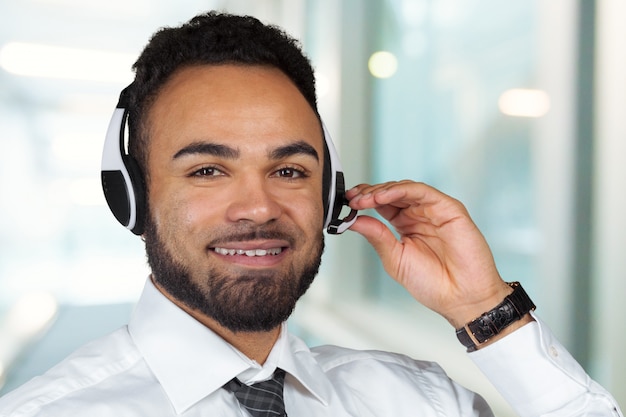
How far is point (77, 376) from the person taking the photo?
1194 millimetres

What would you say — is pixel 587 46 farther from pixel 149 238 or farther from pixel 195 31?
pixel 149 238

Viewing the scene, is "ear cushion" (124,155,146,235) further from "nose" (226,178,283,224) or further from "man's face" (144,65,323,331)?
"nose" (226,178,283,224)

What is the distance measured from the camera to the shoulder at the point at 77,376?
114 centimetres

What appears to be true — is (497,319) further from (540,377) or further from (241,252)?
(241,252)

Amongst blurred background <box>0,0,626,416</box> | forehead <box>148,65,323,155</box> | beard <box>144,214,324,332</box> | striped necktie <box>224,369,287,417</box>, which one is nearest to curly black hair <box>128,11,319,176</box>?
forehead <box>148,65,323,155</box>

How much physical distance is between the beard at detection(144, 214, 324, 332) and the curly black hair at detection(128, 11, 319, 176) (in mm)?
241

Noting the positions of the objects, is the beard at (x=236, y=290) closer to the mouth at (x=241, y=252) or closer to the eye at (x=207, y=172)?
the mouth at (x=241, y=252)

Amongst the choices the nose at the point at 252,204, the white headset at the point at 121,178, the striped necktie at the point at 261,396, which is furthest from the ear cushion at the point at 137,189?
the striped necktie at the point at 261,396

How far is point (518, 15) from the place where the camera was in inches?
87.8

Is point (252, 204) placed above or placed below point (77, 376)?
above

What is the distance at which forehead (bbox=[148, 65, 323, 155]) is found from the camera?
1.28 meters

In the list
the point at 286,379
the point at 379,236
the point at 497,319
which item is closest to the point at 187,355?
the point at 286,379

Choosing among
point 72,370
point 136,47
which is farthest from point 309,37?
point 72,370

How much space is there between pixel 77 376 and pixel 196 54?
2.35 ft
